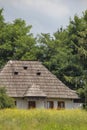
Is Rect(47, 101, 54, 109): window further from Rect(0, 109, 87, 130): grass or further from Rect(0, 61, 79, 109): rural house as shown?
Rect(0, 109, 87, 130): grass

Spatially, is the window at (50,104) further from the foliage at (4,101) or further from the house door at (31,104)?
the foliage at (4,101)

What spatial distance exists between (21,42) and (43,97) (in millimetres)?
13021

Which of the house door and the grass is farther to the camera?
the house door

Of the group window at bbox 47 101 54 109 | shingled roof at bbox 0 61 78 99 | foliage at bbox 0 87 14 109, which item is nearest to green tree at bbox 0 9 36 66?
shingled roof at bbox 0 61 78 99

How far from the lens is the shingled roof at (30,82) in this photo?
5628 cm

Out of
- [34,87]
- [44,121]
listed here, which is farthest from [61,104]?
[44,121]

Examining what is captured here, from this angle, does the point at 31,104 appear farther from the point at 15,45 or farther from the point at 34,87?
the point at 15,45

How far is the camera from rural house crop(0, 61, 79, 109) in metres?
56.2

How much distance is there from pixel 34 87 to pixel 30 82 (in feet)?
4.15

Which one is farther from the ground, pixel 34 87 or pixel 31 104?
pixel 34 87

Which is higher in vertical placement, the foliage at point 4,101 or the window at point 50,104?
the foliage at point 4,101

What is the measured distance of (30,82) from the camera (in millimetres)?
57719

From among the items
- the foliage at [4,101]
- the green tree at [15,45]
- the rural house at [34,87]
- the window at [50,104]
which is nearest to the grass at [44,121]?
the foliage at [4,101]

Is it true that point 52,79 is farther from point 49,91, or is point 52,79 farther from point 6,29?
point 6,29
